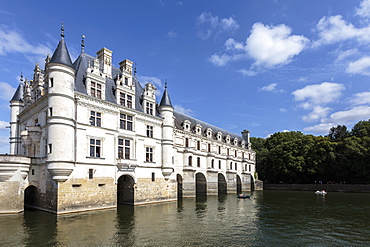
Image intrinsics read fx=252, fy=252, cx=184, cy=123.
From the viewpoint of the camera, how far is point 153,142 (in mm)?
31688

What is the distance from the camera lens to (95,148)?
992 inches

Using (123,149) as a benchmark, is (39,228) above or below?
below

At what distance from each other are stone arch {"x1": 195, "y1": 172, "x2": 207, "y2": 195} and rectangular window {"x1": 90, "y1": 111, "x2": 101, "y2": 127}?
23.8m

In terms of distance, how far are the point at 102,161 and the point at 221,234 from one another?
14.4m

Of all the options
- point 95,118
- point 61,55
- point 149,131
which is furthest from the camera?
point 149,131

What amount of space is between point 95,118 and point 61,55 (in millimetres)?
6653

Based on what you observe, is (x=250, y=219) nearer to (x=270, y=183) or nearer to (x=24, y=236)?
(x=24, y=236)

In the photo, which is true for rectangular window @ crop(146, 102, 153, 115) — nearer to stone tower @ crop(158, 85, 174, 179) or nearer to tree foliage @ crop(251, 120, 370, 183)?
stone tower @ crop(158, 85, 174, 179)

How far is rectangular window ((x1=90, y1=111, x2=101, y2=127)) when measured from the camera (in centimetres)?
2525

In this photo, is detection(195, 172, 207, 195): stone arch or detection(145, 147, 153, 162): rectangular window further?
detection(195, 172, 207, 195): stone arch

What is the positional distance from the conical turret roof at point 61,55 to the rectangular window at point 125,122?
296 inches

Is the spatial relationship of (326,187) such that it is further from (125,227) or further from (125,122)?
(125,227)

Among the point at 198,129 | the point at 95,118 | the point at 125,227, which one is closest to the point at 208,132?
the point at 198,129

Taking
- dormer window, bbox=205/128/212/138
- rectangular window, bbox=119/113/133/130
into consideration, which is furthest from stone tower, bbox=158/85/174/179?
dormer window, bbox=205/128/212/138
